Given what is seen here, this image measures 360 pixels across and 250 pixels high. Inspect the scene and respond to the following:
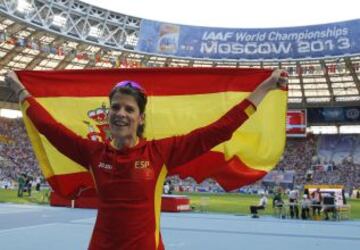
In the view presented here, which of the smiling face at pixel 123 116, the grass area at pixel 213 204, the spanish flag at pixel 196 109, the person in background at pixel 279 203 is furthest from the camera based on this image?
the grass area at pixel 213 204

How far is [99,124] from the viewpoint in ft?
17.3

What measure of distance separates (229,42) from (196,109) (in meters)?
41.1

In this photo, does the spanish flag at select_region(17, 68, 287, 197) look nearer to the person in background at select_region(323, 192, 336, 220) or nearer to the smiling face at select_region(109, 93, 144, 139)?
the smiling face at select_region(109, 93, 144, 139)

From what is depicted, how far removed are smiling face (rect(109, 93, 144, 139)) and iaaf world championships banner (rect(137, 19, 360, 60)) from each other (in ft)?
135

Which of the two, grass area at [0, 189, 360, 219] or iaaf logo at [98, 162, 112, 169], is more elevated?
iaaf logo at [98, 162, 112, 169]

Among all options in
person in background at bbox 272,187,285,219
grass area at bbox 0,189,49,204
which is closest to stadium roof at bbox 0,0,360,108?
grass area at bbox 0,189,49,204

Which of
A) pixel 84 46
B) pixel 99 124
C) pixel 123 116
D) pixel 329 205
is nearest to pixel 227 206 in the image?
pixel 329 205

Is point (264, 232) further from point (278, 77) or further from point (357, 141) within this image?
point (357, 141)

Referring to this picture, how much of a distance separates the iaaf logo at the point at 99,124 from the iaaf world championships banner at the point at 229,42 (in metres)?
39.5

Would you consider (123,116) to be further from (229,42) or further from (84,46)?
(84,46)

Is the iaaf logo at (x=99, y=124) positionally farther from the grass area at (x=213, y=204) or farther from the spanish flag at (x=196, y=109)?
the grass area at (x=213, y=204)

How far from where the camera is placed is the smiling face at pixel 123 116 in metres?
3.24

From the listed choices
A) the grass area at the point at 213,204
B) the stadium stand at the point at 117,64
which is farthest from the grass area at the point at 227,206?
the stadium stand at the point at 117,64

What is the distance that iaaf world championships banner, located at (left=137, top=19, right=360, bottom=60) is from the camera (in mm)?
43406
